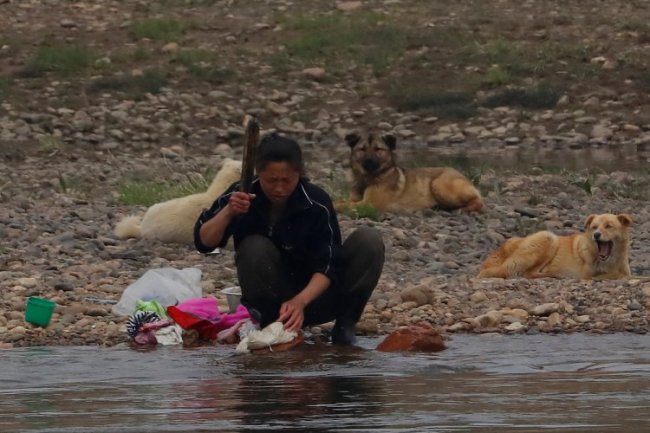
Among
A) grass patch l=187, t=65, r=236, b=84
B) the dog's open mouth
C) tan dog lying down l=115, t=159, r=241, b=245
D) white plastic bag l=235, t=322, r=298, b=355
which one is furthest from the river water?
grass patch l=187, t=65, r=236, b=84

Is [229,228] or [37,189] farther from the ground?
[229,228]

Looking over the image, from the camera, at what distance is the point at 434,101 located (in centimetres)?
2759

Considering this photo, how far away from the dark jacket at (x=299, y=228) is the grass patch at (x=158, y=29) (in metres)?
21.5

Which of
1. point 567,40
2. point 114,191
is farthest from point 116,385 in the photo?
point 567,40

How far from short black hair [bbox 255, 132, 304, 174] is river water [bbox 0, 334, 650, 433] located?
1006mm

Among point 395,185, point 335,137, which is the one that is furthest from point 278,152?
point 335,137

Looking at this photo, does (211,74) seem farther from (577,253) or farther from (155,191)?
(577,253)

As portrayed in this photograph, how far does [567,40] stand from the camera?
2973 cm

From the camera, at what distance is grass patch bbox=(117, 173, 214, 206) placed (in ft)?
52.2

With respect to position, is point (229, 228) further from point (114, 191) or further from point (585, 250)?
point (114, 191)

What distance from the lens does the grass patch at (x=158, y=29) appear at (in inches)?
1179

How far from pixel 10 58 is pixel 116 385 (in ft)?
71.5

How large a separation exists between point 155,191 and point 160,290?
636 centimetres

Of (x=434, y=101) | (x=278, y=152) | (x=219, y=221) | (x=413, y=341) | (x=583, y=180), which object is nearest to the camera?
(x=278, y=152)
